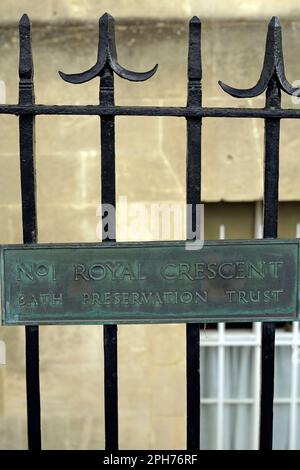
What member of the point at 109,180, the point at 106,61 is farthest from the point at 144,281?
the point at 106,61

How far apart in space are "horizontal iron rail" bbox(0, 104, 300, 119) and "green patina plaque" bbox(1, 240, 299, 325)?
1.11ft

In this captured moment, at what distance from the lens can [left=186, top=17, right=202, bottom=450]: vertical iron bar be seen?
5.80ft

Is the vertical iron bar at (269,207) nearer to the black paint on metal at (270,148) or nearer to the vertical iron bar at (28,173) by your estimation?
the black paint on metal at (270,148)

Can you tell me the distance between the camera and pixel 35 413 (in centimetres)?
192

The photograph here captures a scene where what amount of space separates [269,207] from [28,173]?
2.13 feet

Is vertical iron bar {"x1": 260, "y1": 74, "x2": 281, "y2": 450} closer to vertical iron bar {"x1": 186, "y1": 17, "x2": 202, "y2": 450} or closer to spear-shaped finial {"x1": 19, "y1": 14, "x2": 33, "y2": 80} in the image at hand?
vertical iron bar {"x1": 186, "y1": 17, "x2": 202, "y2": 450}

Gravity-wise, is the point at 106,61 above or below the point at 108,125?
above

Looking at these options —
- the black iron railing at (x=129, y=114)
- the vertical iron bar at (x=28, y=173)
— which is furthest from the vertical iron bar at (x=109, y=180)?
the vertical iron bar at (x=28, y=173)

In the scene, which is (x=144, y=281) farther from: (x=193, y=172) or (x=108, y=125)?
(x=108, y=125)

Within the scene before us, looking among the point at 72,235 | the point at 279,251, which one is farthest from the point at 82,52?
the point at 279,251

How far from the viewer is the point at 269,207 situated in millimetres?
1847

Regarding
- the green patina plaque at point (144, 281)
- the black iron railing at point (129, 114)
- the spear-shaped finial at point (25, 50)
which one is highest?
the spear-shaped finial at point (25, 50)

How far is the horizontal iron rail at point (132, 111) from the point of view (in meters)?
1.74

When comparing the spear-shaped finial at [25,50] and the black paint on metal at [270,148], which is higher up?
the spear-shaped finial at [25,50]
